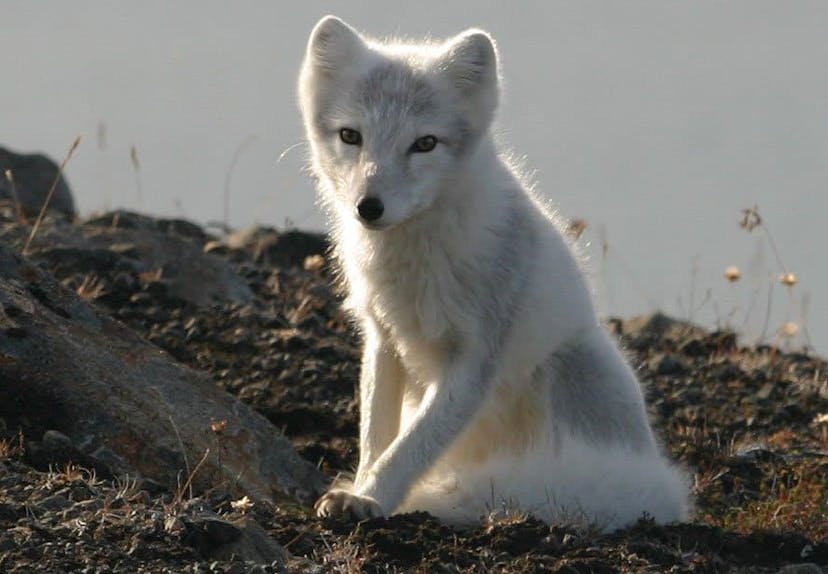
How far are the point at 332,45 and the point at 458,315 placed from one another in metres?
0.99

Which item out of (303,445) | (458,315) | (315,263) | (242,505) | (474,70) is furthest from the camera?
(315,263)

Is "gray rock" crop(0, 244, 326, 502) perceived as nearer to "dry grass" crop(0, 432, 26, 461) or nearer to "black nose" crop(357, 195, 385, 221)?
"dry grass" crop(0, 432, 26, 461)

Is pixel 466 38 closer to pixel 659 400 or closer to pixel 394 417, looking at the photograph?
pixel 394 417

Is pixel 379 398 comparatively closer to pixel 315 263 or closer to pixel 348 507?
pixel 348 507

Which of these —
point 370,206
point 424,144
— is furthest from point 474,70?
point 370,206

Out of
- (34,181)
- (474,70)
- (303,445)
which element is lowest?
(303,445)

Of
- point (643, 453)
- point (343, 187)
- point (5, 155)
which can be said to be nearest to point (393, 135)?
point (343, 187)

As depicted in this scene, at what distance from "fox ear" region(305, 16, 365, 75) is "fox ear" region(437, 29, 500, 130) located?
0.29 m

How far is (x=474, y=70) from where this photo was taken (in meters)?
5.29

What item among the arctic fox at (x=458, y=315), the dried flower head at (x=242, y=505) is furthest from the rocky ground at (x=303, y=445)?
the arctic fox at (x=458, y=315)

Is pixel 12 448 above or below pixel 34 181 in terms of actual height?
above

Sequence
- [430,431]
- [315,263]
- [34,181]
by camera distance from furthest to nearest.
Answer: [34,181], [315,263], [430,431]

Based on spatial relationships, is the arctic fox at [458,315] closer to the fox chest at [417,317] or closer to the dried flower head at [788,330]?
the fox chest at [417,317]

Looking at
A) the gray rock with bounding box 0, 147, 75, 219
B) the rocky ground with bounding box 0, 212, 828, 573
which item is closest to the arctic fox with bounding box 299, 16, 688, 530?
the rocky ground with bounding box 0, 212, 828, 573
